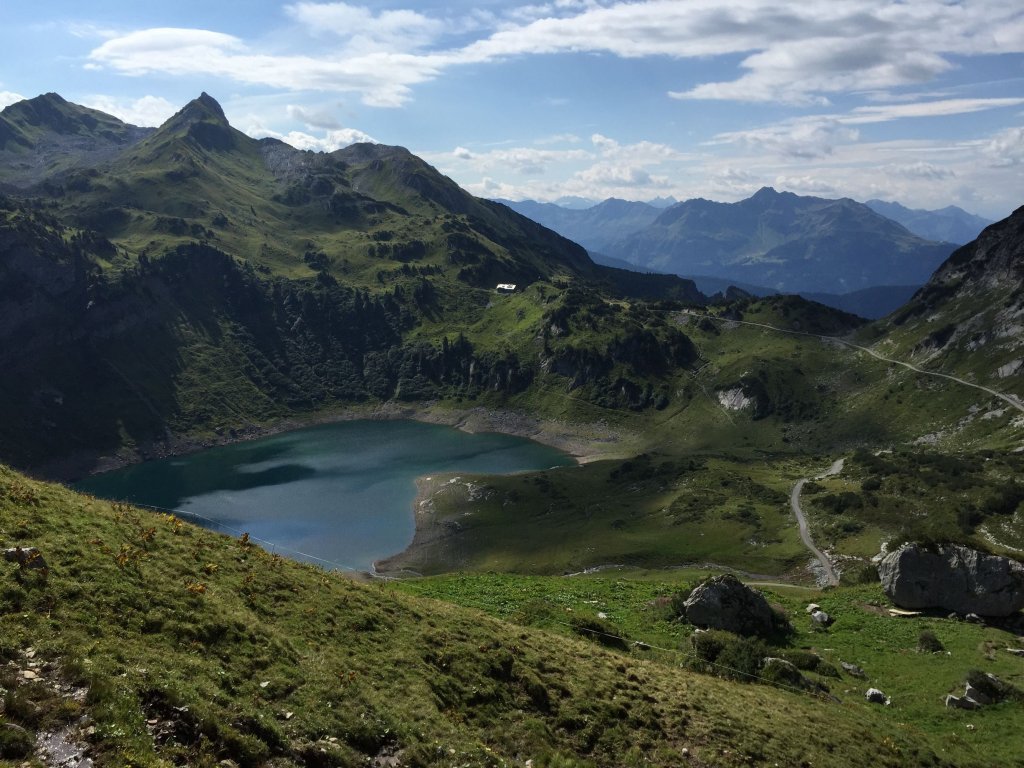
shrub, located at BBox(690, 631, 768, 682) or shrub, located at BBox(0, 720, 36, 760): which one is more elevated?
shrub, located at BBox(0, 720, 36, 760)

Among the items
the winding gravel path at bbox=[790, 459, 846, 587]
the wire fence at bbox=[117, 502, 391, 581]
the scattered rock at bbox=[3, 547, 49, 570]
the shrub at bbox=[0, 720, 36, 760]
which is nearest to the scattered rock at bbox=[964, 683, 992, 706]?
the shrub at bbox=[0, 720, 36, 760]

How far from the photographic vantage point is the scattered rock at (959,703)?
3438cm

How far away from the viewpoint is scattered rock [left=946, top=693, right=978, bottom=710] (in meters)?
34.4

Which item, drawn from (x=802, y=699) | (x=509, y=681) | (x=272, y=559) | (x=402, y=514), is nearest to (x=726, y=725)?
(x=802, y=699)

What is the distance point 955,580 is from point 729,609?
699 inches

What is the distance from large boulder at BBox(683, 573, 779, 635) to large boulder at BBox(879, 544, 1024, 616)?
11.4 metres

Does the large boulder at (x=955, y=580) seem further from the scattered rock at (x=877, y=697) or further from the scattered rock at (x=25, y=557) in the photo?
the scattered rock at (x=25, y=557)

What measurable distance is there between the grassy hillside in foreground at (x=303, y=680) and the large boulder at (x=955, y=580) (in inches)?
755

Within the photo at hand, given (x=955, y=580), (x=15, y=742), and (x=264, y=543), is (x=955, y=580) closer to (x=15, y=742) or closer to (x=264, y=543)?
(x=15, y=742)

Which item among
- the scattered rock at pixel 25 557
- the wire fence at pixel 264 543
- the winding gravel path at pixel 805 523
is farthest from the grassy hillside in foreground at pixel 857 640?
the wire fence at pixel 264 543

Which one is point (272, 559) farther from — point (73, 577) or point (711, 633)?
point (711, 633)

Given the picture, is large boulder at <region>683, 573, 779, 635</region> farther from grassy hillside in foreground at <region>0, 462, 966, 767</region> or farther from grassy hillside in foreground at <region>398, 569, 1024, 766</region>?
grassy hillside in foreground at <region>0, 462, 966, 767</region>

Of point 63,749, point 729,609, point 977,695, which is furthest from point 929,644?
point 63,749

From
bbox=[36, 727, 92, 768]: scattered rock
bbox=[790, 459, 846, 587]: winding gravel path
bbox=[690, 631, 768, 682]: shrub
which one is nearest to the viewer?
bbox=[36, 727, 92, 768]: scattered rock
